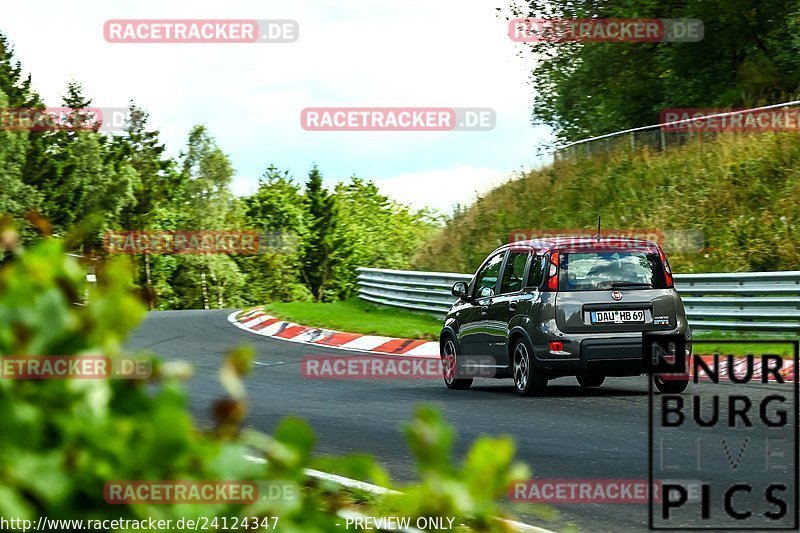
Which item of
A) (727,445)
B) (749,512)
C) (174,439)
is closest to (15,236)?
(174,439)

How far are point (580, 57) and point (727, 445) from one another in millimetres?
29194

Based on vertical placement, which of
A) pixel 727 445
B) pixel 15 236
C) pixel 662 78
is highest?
pixel 662 78

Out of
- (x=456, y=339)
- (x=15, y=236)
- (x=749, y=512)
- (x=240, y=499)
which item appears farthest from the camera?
(x=456, y=339)

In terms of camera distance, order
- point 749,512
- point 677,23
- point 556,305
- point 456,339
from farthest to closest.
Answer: point 677,23, point 456,339, point 556,305, point 749,512

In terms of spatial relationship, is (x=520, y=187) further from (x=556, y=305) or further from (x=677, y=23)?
(x=556, y=305)

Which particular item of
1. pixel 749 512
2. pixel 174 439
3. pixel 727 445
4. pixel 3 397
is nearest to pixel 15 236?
pixel 3 397

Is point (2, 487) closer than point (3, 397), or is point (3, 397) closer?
point (2, 487)

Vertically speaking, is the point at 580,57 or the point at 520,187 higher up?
the point at 580,57

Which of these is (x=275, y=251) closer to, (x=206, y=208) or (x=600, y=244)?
(x=206, y=208)

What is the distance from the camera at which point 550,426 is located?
10.6 meters

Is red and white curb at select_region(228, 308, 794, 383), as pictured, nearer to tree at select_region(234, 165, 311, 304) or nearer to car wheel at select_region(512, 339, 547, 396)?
car wheel at select_region(512, 339, 547, 396)

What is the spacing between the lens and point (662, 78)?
35969mm

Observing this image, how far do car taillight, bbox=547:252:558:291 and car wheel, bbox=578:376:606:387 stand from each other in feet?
7.36

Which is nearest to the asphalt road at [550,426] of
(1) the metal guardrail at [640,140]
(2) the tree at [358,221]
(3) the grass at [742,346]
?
(3) the grass at [742,346]
